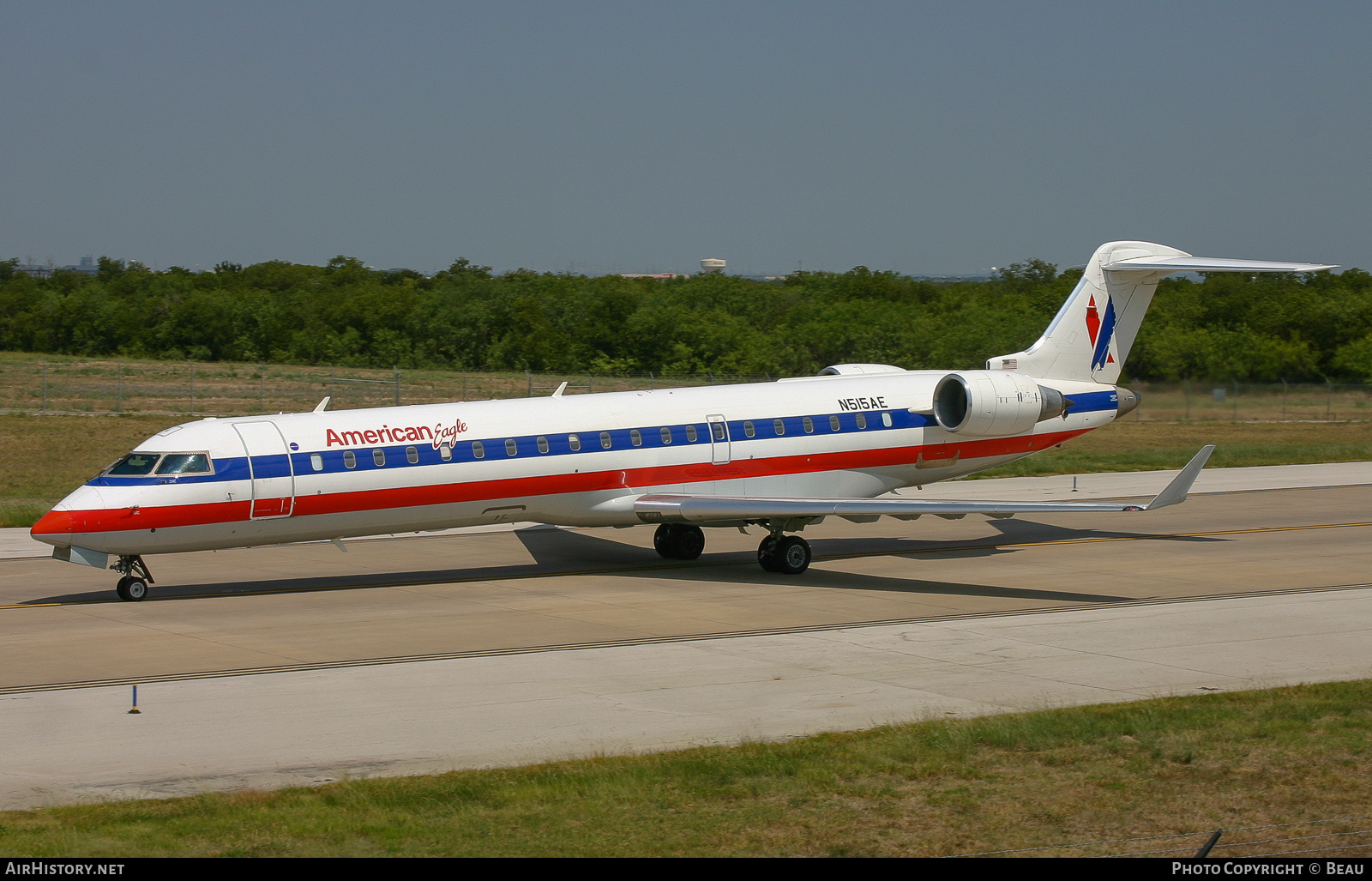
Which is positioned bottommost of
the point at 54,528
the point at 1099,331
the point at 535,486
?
the point at 54,528

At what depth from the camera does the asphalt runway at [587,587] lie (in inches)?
694

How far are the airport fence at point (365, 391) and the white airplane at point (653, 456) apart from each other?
19364 mm

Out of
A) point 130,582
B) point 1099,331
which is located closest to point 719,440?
point 1099,331

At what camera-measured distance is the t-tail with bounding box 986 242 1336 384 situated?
90.0ft

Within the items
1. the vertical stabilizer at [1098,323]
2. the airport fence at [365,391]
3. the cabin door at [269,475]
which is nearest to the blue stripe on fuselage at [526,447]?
the cabin door at [269,475]

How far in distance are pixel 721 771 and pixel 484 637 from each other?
6899mm

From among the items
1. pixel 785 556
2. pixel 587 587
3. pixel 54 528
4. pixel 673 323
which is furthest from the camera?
pixel 673 323

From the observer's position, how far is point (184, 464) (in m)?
20.1

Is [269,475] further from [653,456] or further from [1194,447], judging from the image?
[1194,447]

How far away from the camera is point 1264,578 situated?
74.4 ft

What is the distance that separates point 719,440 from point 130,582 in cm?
942

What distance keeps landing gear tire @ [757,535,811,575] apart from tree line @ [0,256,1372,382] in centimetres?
2988

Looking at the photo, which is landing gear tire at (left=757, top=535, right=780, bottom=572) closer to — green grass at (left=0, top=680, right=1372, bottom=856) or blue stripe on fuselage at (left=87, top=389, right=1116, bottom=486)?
blue stripe on fuselage at (left=87, top=389, right=1116, bottom=486)

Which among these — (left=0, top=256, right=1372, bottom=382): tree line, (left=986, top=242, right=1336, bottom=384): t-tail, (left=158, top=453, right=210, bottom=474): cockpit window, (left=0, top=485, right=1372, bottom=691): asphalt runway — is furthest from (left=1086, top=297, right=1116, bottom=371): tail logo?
(left=0, top=256, right=1372, bottom=382): tree line
